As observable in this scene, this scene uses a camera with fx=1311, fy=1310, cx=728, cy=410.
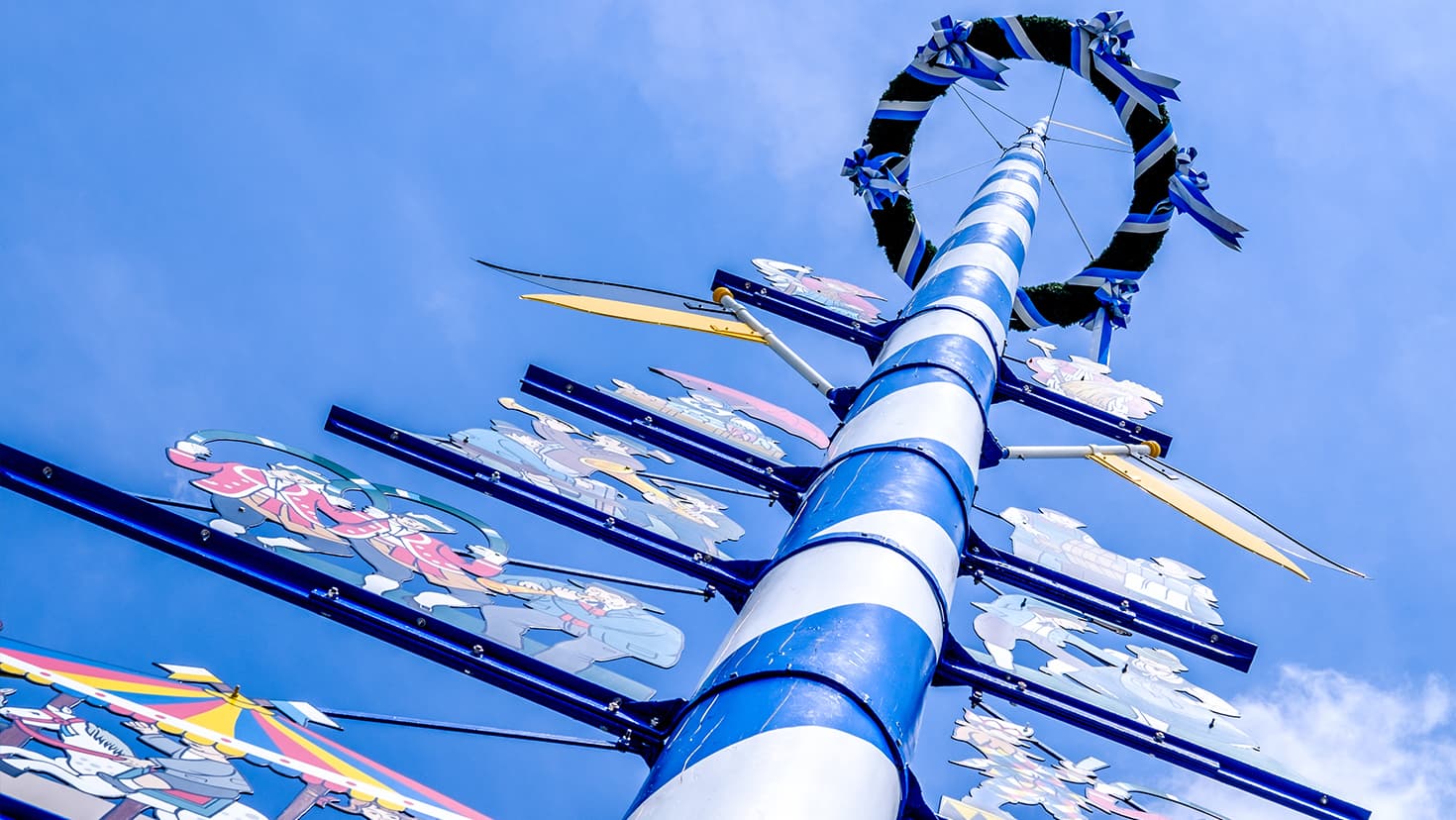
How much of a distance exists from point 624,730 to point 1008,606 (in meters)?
1.61

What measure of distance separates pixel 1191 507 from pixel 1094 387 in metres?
1.19

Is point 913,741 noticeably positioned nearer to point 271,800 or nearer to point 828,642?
point 828,642

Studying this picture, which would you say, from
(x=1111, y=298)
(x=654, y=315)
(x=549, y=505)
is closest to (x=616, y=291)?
(x=654, y=315)

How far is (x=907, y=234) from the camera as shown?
810 centimetres

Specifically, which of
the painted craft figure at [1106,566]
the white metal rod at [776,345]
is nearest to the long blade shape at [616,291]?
the white metal rod at [776,345]

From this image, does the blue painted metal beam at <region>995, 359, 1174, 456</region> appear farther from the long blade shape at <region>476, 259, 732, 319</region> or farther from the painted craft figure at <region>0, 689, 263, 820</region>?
the painted craft figure at <region>0, 689, 263, 820</region>

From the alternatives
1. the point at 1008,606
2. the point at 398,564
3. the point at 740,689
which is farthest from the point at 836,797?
the point at 1008,606

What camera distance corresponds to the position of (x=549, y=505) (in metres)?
3.68

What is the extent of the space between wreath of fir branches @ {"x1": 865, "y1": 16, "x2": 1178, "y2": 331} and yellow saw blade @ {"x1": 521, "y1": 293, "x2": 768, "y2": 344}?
2.77 meters

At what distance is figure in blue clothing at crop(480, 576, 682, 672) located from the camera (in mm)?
3020

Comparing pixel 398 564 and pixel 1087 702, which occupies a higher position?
pixel 1087 702

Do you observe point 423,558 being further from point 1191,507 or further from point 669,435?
point 1191,507

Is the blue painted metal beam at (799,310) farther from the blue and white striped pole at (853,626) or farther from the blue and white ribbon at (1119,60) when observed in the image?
the blue and white ribbon at (1119,60)

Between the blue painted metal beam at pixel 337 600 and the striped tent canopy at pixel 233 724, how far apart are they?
257 millimetres
